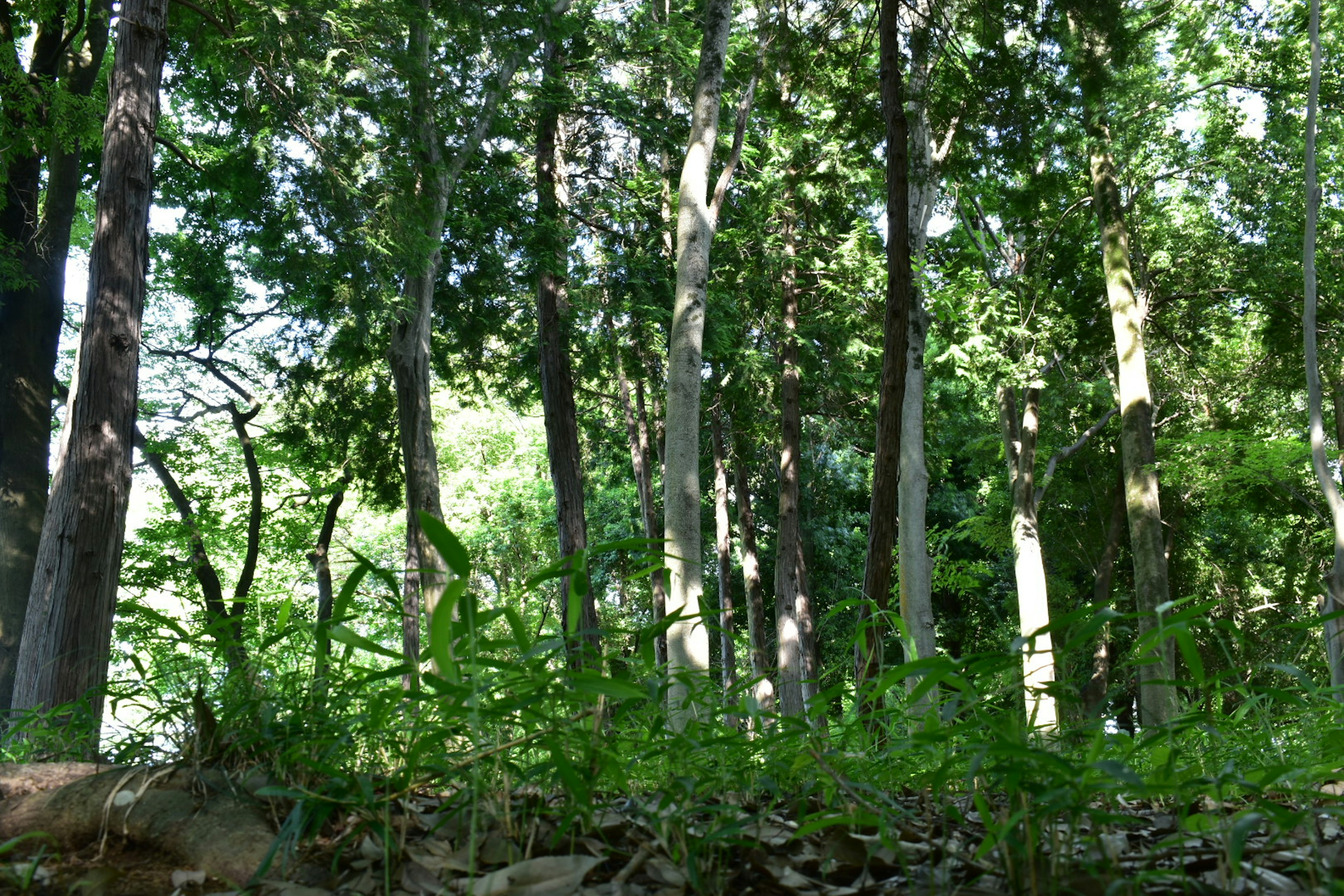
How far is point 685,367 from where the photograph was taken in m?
8.08

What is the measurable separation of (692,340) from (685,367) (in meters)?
0.28

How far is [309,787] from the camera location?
66.7 inches

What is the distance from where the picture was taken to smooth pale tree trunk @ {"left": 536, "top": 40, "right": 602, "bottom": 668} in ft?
43.8

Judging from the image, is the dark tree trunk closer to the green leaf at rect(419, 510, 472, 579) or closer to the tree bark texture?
the tree bark texture

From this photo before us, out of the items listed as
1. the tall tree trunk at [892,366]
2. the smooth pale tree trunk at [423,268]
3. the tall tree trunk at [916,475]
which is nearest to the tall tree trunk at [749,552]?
the tall tree trunk at [916,475]

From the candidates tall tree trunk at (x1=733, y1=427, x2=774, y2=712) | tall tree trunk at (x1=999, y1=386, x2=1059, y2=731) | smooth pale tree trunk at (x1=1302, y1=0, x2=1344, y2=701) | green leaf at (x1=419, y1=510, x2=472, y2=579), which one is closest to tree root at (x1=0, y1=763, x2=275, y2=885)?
green leaf at (x1=419, y1=510, x2=472, y2=579)

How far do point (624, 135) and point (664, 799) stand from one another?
53.2 ft

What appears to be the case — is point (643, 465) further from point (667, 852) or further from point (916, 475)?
point (667, 852)

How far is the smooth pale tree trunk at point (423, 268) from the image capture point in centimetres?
1066

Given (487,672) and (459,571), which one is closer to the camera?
(459,571)

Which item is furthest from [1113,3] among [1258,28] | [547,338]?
[1258,28]

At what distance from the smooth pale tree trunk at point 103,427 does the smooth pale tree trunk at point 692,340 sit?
4105mm

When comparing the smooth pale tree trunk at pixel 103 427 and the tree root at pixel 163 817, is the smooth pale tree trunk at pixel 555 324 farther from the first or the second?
the tree root at pixel 163 817

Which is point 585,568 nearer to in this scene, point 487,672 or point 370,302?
point 487,672
